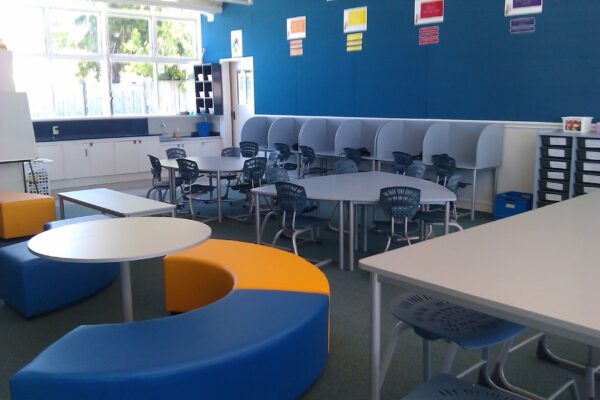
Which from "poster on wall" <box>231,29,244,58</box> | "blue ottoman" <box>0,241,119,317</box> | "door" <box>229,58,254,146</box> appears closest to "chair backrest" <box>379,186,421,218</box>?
"blue ottoman" <box>0,241,119,317</box>

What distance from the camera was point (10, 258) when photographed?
3.89 metres

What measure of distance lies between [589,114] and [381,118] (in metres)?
3.12

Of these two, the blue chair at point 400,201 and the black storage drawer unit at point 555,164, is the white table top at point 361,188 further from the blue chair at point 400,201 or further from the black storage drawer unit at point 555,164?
the black storage drawer unit at point 555,164

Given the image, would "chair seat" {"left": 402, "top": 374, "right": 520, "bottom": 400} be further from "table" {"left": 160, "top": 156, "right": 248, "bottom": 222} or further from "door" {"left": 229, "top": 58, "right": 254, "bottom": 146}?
"door" {"left": 229, "top": 58, "right": 254, "bottom": 146}

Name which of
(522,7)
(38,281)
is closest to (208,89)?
(522,7)

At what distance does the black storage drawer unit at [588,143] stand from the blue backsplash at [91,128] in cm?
771

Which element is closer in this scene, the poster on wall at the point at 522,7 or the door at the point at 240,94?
the poster on wall at the point at 522,7

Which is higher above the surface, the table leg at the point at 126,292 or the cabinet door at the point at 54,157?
the cabinet door at the point at 54,157

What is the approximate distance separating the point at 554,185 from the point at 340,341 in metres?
4.04

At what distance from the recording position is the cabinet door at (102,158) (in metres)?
9.70

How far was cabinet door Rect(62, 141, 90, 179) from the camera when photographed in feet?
30.9

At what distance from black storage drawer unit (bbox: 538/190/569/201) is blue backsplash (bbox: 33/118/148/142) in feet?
24.1

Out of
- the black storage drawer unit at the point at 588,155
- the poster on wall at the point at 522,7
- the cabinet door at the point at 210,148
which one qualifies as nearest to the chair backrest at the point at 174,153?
the cabinet door at the point at 210,148

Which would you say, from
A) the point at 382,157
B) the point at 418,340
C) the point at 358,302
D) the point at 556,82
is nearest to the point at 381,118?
the point at 382,157
